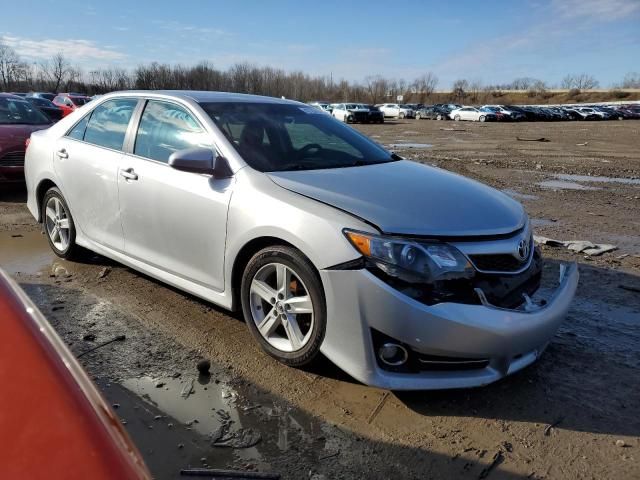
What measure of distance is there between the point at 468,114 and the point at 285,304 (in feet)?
180

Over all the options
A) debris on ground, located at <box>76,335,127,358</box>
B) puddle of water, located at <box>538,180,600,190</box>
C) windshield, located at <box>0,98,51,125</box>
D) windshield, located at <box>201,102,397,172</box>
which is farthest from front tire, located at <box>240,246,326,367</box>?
puddle of water, located at <box>538,180,600,190</box>

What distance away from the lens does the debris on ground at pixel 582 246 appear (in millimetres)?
5723

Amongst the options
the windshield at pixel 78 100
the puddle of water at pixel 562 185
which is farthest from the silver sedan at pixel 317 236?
the windshield at pixel 78 100

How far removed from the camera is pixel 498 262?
2965mm

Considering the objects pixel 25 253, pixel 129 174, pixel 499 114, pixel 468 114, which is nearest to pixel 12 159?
pixel 25 253

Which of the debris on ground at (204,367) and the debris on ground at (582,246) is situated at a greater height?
the debris on ground at (582,246)

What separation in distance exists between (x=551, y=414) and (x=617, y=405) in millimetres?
412

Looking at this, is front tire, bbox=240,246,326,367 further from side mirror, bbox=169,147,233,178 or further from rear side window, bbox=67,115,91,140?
rear side window, bbox=67,115,91,140

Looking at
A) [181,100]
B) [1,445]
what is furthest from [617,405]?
[181,100]

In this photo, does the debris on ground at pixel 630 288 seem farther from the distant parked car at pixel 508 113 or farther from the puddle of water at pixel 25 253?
the distant parked car at pixel 508 113

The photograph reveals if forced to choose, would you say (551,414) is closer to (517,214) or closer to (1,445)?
(517,214)

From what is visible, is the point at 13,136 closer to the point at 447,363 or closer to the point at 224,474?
the point at 224,474

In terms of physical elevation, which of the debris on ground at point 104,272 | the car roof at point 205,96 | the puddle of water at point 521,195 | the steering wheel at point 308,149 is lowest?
the debris on ground at point 104,272

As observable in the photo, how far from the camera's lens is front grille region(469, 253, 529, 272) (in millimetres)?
2861
